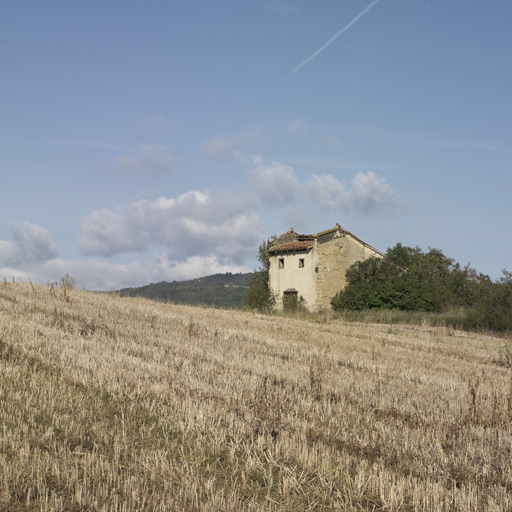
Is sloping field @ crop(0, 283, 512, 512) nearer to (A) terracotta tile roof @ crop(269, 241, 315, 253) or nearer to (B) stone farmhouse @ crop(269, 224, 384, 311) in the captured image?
(B) stone farmhouse @ crop(269, 224, 384, 311)

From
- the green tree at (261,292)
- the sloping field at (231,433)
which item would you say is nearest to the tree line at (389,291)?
the green tree at (261,292)

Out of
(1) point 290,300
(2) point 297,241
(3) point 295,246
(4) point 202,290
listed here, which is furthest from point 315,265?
(4) point 202,290

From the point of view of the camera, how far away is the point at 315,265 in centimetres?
4528

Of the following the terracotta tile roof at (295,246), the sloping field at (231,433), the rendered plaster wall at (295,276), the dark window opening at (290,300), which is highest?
the terracotta tile roof at (295,246)

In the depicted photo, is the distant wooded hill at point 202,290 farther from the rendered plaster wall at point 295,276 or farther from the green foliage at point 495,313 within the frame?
the green foliage at point 495,313

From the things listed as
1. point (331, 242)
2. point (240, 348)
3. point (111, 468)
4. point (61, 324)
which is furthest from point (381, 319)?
point (111, 468)

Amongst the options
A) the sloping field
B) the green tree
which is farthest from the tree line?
the sloping field

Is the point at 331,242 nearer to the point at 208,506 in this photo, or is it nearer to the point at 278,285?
the point at 278,285

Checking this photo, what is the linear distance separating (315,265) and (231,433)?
39630mm

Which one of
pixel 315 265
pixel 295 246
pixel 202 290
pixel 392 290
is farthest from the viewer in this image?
pixel 202 290

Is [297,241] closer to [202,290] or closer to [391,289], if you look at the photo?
[391,289]

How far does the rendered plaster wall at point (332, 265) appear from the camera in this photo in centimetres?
4509

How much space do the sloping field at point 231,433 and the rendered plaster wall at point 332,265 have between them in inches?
1279

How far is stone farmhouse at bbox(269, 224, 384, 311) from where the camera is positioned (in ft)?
148
